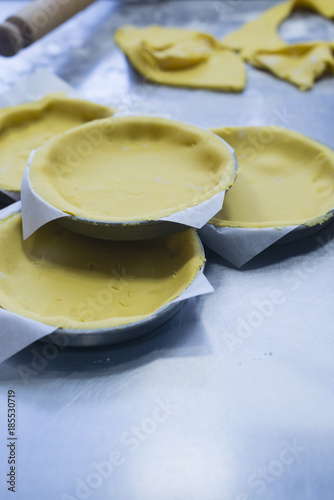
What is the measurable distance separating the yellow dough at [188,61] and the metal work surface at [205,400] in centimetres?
96

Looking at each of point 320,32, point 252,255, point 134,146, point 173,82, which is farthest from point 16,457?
point 320,32

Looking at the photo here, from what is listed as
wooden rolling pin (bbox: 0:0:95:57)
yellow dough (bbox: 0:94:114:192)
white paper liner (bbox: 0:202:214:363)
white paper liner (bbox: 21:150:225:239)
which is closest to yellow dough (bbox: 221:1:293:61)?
wooden rolling pin (bbox: 0:0:95:57)

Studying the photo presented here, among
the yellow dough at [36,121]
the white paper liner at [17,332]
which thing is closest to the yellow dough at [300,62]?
the yellow dough at [36,121]

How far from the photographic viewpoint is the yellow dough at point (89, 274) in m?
1.02

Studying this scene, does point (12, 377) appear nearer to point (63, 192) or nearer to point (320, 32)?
point (63, 192)

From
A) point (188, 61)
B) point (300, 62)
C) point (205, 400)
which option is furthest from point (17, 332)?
point (300, 62)

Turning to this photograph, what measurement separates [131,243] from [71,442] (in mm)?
473

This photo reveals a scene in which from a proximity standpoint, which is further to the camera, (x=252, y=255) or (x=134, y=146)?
(x=134, y=146)

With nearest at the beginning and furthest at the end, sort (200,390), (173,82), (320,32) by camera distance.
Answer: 1. (200,390)
2. (173,82)
3. (320,32)

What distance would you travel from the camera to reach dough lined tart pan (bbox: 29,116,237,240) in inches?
41.9

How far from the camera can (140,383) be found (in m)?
0.98

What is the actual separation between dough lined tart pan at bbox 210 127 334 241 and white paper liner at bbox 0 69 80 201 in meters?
0.70

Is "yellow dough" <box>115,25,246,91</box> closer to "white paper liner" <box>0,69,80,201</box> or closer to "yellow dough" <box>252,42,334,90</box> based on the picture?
"yellow dough" <box>252,42,334,90</box>

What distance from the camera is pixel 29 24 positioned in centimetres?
187
